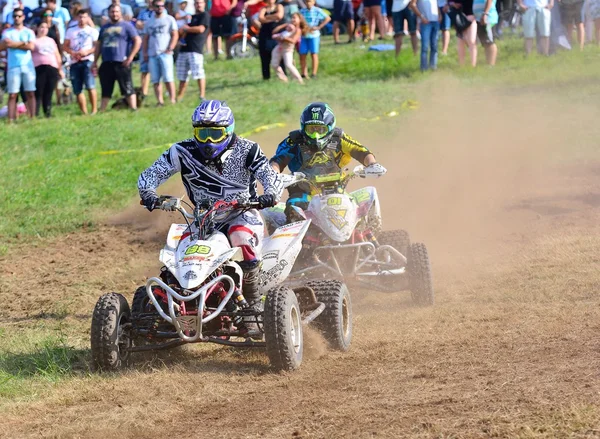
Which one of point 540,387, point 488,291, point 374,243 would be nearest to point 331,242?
point 374,243

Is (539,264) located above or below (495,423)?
below

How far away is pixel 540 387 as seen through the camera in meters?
6.46

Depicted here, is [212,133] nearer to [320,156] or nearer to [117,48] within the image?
[320,156]

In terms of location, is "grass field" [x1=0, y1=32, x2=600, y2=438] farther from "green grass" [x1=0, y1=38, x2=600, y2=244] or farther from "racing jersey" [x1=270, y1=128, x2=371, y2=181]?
"racing jersey" [x1=270, y1=128, x2=371, y2=181]

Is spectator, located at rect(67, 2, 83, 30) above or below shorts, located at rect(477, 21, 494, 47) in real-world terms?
above

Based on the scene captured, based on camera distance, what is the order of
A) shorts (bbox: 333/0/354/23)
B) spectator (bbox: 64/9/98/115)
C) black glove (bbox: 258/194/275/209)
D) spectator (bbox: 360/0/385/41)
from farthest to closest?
shorts (bbox: 333/0/354/23) < spectator (bbox: 360/0/385/41) < spectator (bbox: 64/9/98/115) < black glove (bbox: 258/194/275/209)

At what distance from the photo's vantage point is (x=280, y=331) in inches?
295

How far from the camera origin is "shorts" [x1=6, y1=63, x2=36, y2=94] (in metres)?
19.6

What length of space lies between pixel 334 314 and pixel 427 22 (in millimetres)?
15052

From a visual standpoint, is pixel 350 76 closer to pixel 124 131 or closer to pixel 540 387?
pixel 124 131

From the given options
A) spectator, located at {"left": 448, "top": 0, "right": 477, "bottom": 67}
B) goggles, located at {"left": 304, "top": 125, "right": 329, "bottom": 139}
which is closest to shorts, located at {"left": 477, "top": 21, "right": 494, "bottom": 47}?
spectator, located at {"left": 448, "top": 0, "right": 477, "bottom": 67}

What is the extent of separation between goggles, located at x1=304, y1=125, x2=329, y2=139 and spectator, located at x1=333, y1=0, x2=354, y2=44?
1985cm

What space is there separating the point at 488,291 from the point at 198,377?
4173 mm

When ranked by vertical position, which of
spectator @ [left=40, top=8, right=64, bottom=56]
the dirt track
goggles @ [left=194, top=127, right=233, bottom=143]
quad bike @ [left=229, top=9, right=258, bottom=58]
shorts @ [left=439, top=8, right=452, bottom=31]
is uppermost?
spectator @ [left=40, top=8, right=64, bottom=56]
